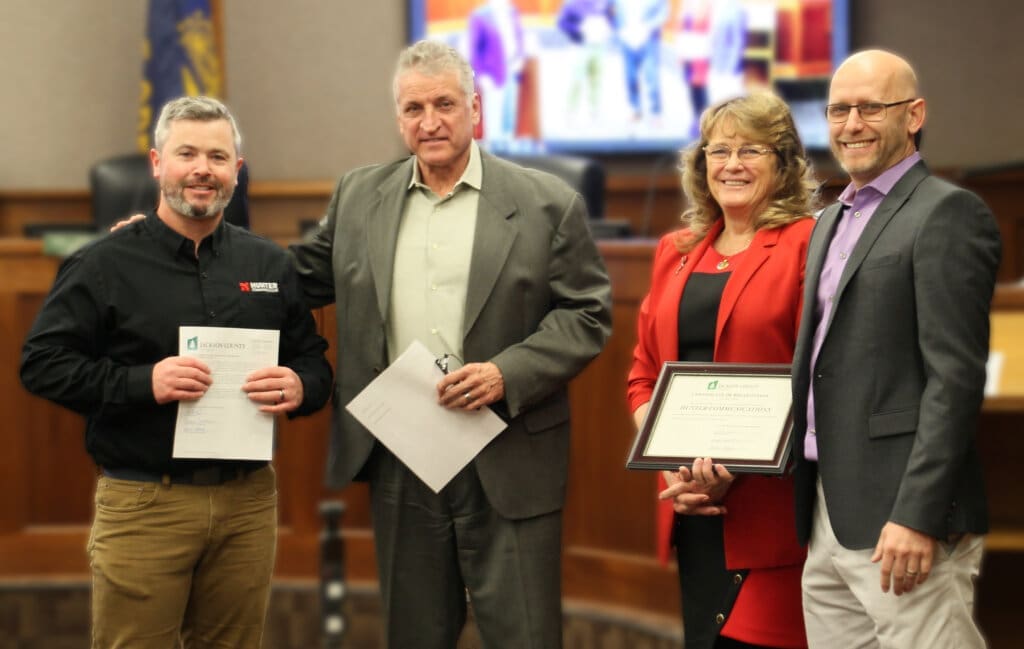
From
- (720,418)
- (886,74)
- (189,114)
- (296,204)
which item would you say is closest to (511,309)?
(720,418)

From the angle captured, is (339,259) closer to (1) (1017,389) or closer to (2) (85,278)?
(2) (85,278)

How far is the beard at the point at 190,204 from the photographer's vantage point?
7.45ft

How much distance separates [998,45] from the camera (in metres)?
5.87

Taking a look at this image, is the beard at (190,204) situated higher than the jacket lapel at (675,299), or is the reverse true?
the beard at (190,204)

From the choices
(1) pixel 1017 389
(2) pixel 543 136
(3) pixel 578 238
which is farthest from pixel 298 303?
(2) pixel 543 136

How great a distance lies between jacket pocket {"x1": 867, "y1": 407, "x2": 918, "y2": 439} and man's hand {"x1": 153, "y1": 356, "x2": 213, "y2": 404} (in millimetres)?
1103

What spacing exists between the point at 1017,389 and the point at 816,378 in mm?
1268

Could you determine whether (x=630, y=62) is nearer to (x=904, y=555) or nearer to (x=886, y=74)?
(x=886, y=74)

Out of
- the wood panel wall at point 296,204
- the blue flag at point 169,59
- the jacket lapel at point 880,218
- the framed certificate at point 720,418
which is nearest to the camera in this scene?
the jacket lapel at point 880,218

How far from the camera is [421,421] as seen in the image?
7.77ft

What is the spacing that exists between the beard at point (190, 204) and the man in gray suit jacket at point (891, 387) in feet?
3.34

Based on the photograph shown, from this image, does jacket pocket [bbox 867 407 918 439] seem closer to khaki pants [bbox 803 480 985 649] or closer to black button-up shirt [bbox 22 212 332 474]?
khaki pants [bbox 803 480 985 649]

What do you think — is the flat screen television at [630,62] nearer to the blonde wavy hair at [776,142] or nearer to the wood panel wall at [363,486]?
the wood panel wall at [363,486]

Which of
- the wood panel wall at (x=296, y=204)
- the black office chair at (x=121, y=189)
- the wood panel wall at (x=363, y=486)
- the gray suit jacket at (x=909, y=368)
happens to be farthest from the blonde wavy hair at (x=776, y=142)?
the wood panel wall at (x=296, y=204)
